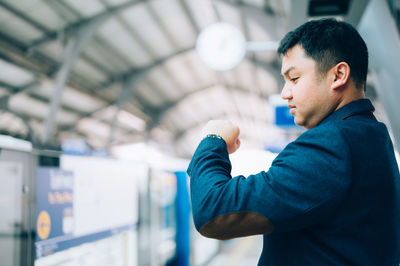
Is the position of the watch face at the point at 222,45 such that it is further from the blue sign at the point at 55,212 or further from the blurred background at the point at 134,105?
the blue sign at the point at 55,212

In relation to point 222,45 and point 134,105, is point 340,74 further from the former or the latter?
point 134,105

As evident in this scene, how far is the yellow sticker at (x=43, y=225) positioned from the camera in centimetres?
190

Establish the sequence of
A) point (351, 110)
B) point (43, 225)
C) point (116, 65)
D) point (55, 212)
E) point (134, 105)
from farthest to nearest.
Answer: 1. point (134, 105)
2. point (116, 65)
3. point (55, 212)
4. point (43, 225)
5. point (351, 110)

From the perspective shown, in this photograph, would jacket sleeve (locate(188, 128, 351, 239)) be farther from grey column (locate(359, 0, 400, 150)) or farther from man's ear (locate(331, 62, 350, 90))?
grey column (locate(359, 0, 400, 150))

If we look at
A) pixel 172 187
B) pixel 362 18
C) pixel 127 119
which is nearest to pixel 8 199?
pixel 362 18

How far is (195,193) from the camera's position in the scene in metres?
0.80

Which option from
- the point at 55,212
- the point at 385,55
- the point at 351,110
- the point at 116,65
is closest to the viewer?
the point at 351,110

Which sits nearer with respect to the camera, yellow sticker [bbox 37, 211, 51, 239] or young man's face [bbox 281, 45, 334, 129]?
young man's face [bbox 281, 45, 334, 129]

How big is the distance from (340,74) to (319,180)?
11.7 inches

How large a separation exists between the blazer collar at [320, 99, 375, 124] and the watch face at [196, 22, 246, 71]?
→ 121 inches

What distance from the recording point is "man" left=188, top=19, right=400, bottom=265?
28.5 inches

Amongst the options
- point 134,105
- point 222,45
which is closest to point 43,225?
point 222,45

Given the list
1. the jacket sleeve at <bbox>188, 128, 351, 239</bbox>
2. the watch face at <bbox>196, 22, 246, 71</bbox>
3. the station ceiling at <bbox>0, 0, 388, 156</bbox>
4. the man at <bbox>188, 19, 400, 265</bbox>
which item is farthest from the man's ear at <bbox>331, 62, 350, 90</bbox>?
A: the station ceiling at <bbox>0, 0, 388, 156</bbox>

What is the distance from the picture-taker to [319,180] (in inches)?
28.0
